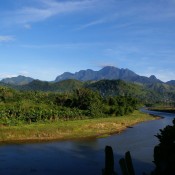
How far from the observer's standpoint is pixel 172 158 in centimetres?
1289

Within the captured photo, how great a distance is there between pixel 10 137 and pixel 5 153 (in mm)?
13832

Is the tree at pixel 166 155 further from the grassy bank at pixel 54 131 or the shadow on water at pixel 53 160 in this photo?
A: the grassy bank at pixel 54 131

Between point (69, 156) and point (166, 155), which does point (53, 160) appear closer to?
point (69, 156)

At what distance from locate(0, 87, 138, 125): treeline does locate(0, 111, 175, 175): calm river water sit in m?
20.7

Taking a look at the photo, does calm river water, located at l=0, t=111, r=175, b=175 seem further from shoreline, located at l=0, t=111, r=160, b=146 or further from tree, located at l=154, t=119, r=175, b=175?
tree, located at l=154, t=119, r=175, b=175

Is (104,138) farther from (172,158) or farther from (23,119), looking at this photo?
(172,158)

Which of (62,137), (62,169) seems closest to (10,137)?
(62,137)

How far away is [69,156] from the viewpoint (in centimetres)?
5019

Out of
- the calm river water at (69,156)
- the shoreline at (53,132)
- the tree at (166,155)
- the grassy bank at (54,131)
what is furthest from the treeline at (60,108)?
the tree at (166,155)

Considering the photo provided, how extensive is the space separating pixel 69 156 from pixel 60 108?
59.7 metres

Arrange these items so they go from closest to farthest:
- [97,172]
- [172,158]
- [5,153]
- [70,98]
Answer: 1. [172,158]
2. [97,172]
3. [5,153]
4. [70,98]

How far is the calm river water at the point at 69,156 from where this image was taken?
4059 cm

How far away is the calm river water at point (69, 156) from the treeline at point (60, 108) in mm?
20737

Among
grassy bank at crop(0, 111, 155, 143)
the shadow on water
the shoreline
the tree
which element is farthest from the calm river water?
the tree
